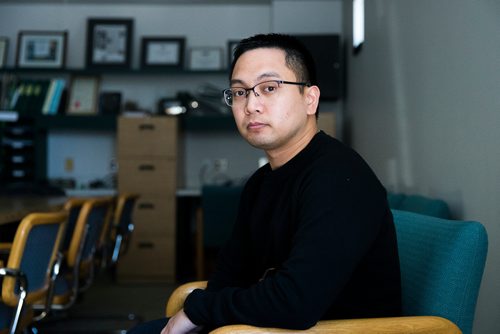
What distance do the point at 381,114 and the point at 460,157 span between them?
172 cm

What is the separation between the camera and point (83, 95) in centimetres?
623

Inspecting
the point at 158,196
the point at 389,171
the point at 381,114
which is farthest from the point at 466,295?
the point at 158,196

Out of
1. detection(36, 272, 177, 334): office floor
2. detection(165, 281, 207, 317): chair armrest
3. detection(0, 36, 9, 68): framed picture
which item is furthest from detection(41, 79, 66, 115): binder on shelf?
detection(165, 281, 207, 317): chair armrest

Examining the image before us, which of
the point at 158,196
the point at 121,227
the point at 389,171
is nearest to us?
the point at 389,171

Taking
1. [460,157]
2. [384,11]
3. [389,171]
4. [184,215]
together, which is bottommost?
[184,215]

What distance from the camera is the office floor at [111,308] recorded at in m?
4.11

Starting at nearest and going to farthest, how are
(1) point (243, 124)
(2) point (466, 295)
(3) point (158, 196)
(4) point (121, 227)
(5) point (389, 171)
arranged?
(2) point (466, 295) → (1) point (243, 124) → (5) point (389, 171) → (4) point (121, 227) → (3) point (158, 196)

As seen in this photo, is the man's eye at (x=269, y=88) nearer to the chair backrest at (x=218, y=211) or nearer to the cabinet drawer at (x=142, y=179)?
the chair backrest at (x=218, y=211)

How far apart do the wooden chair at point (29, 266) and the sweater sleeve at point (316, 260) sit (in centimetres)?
104

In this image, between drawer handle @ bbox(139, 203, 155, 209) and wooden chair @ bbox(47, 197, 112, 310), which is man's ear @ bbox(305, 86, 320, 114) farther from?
drawer handle @ bbox(139, 203, 155, 209)

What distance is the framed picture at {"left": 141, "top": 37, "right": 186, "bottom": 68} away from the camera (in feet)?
20.6

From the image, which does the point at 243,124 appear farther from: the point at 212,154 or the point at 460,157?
the point at 212,154

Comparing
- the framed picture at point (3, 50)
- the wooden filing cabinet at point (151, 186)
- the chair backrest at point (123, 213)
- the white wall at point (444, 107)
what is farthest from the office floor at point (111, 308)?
the framed picture at point (3, 50)

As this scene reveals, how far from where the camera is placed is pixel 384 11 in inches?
158
